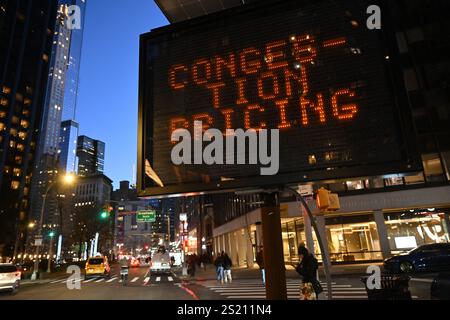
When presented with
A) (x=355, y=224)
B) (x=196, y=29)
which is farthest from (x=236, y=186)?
(x=355, y=224)

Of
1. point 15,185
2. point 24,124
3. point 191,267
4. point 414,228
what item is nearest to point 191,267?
point 191,267

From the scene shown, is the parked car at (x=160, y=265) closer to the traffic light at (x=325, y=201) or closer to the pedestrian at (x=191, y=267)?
the pedestrian at (x=191, y=267)

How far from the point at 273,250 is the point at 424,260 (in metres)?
17.3

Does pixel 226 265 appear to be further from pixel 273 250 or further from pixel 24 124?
pixel 24 124

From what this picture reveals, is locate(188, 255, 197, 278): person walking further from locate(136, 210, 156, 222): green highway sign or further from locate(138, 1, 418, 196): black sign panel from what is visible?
locate(138, 1, 418, 196): black sign panel

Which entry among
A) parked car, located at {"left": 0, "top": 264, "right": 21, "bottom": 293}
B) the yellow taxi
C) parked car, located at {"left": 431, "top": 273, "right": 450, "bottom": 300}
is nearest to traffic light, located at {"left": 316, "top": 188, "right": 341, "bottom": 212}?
parked car, located at {"left": 431, "top": 273, "right": 450, "bottom": 300}

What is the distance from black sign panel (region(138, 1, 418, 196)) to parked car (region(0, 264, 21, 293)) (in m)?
18.5

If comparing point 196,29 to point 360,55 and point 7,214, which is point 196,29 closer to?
point 360,55

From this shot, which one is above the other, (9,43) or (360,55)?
(9,43)

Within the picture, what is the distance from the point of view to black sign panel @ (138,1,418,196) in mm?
4438

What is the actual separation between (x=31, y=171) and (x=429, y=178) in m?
109

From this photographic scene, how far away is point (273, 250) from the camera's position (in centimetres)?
468
